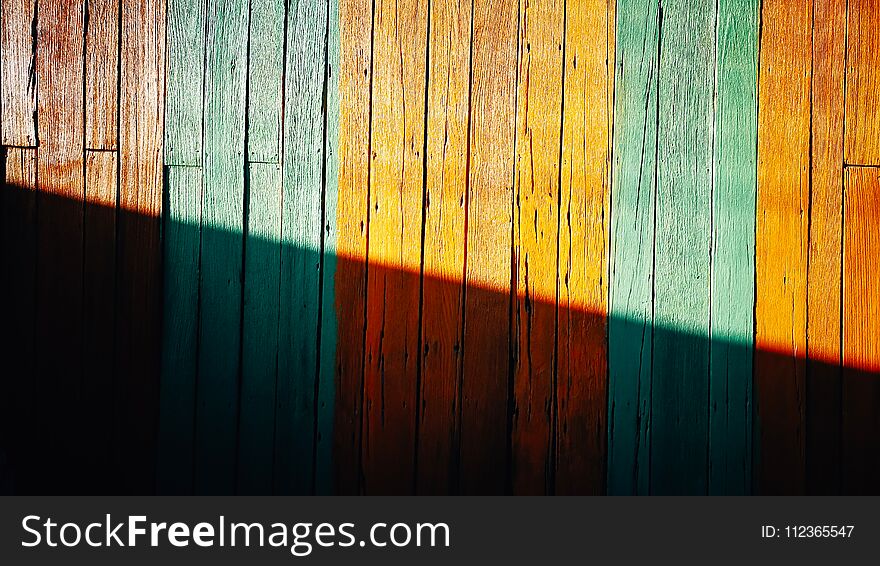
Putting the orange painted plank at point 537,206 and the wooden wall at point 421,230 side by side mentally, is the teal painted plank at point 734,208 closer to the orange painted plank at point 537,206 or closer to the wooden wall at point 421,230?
the wooden wall at point 421,230

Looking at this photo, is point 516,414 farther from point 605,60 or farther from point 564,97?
point 605,60

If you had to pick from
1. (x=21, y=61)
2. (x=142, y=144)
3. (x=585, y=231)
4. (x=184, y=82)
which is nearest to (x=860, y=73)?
(x=585, y=231)

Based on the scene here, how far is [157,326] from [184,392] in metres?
0.25

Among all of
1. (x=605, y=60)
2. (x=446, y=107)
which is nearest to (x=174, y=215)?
(x=446, y=107)

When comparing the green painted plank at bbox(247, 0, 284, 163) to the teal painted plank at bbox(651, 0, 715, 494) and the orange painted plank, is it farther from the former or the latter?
the teal painted plank at bbox(651, 0, 715, 494)

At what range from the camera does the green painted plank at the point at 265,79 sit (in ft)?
7.30

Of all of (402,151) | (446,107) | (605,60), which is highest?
(605,60)

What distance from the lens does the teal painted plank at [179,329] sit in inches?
87.9

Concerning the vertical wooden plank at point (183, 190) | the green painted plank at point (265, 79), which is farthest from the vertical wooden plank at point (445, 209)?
the vertical wooden plank at point (183, 190)

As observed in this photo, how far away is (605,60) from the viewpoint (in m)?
2.23

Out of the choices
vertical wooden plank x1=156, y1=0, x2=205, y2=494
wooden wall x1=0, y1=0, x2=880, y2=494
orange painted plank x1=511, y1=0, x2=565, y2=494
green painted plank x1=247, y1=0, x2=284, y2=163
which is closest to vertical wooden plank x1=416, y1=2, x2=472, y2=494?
wooden wall x1=0, y1=0, x2=880, y2=494

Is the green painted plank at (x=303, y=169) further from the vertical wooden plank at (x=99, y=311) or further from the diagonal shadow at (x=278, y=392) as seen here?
the vertical wooden plank at (x=99, y=311)

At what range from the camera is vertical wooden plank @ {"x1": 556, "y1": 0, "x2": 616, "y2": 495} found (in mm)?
2229

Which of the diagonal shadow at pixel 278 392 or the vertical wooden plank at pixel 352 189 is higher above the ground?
the vertical wooden plank at pixel 352 189
